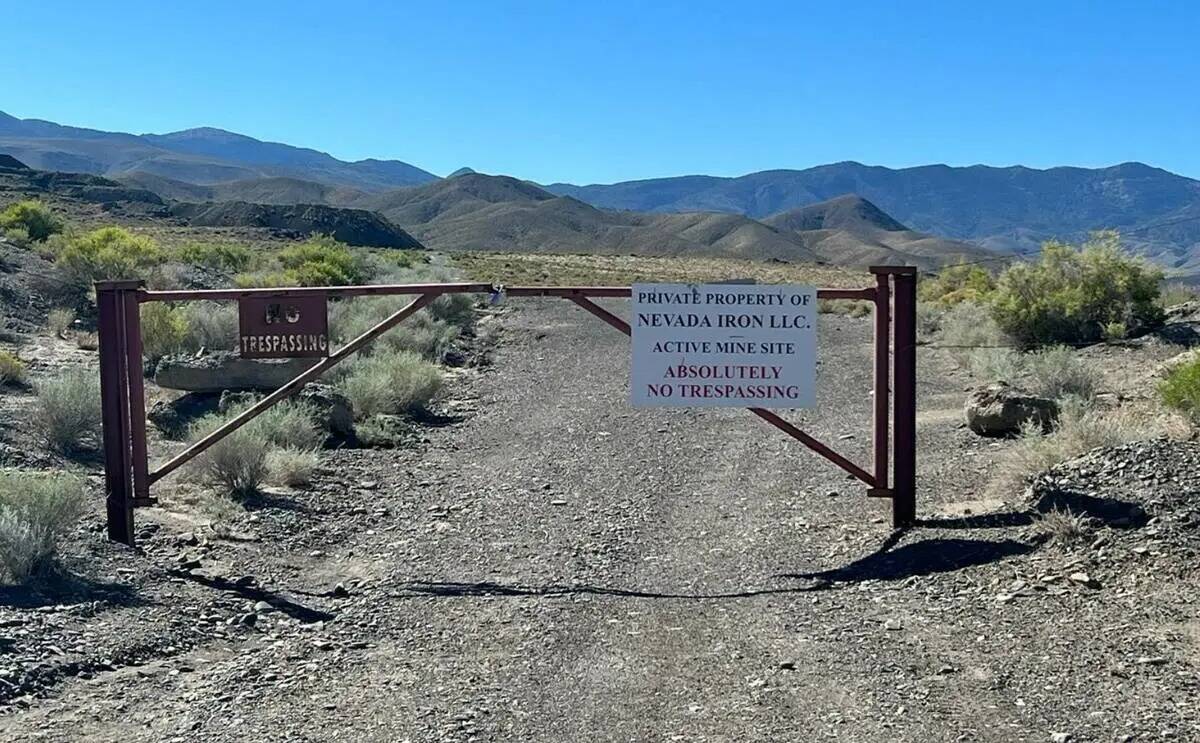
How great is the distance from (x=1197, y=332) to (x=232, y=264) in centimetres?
2534

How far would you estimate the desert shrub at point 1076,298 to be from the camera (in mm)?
21375

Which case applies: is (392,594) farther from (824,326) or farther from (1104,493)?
(824,326)

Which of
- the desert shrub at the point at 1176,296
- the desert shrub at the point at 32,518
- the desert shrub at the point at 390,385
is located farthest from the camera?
the desert shrub at the point at 1176,296

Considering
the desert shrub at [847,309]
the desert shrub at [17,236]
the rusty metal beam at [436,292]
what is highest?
the desert shrub at [17,236]

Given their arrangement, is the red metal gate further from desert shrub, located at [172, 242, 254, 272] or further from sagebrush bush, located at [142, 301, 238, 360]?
desert shrub, located at [172, 242, 254, 272]

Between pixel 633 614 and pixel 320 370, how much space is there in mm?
3167

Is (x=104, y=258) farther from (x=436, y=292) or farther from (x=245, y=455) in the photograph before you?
(x=436, y=292)

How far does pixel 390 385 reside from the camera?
1508 centimetres

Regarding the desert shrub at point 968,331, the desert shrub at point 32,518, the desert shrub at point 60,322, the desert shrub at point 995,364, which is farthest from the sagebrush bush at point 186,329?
the desert shrub at point 968,331

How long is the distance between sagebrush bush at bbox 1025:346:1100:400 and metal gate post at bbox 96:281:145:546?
10269 millimetres

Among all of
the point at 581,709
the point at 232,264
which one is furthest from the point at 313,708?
the point at 232,264

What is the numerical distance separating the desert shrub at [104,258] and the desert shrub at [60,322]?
198cm

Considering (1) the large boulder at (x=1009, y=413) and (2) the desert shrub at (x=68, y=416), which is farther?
(1) the large boulder at (x=1009, y=413)

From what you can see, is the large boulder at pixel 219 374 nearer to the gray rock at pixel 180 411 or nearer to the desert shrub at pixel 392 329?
the gray rock at pixel 180 411
